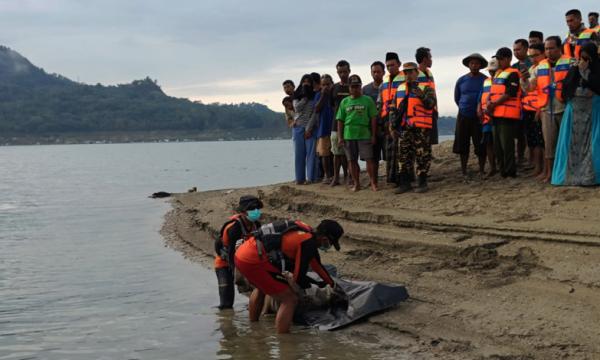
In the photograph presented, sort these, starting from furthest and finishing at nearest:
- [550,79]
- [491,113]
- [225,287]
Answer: [491,113] < [550,79] < [225,287]

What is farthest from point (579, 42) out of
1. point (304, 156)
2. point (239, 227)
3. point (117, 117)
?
point (117, 117)

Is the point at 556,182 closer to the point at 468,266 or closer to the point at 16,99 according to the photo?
the point at 468,266

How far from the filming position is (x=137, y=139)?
14288cm

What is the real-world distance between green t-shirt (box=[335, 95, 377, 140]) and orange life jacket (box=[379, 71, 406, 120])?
225 millimetres

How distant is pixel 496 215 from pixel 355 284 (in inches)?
100.0

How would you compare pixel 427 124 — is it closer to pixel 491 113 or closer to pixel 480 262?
pixel 491 113

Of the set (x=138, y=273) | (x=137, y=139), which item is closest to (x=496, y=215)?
(x=138, y=273)

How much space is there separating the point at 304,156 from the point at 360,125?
2840mm

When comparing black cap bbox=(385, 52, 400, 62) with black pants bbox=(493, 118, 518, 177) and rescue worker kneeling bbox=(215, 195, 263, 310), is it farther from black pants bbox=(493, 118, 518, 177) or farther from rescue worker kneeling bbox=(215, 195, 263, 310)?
rescue worker kneeling bbox=(215, 195, 263, 310)

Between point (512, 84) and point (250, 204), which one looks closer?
point (250, 204)

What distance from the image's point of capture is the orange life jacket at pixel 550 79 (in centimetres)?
1012

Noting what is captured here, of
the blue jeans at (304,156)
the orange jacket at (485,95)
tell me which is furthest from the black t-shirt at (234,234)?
the blue jeans at (304,156)

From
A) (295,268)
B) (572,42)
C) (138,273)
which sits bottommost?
(138,273)

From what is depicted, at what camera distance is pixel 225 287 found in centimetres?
848
